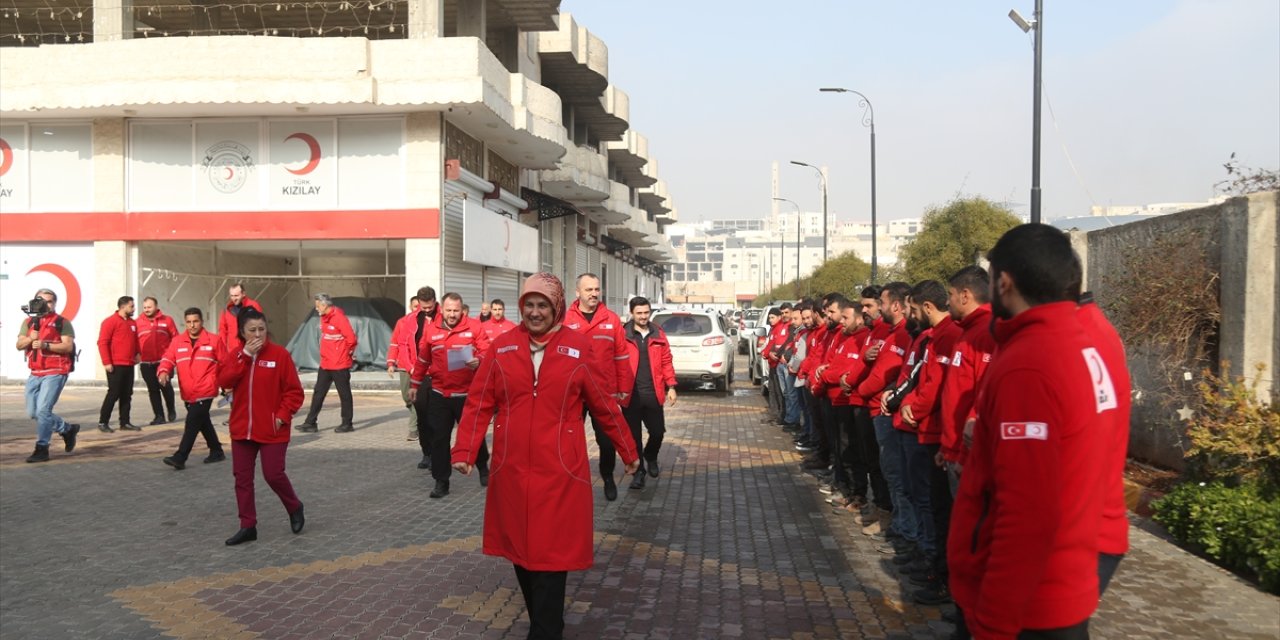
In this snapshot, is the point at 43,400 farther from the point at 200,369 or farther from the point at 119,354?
the point at 119,354

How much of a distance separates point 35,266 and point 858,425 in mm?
20197

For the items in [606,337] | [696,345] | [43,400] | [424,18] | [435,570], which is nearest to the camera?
[435,570]

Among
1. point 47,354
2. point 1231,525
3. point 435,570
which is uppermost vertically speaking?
point 47,354

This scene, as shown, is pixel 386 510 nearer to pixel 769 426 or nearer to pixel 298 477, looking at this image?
pixel 298 477

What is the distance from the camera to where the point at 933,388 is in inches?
197

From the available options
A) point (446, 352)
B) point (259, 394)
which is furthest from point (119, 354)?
point (259, 394)

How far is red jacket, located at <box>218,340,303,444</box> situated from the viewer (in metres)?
6.27

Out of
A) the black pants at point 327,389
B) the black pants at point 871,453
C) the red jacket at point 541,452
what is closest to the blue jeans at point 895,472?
the black pants at point 871,453

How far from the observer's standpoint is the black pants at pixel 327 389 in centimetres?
1196

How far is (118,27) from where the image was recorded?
65.3ft

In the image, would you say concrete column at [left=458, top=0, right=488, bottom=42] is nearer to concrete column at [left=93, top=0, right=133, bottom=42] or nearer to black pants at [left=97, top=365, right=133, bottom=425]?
concrete column at [left=93, top=0, right=133, bottom=42]

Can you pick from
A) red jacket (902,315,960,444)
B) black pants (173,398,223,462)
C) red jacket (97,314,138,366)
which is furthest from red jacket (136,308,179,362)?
red jacket (902,315,960,444)

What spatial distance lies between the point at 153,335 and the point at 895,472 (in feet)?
34.6

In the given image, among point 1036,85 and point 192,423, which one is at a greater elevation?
point 1036,85
